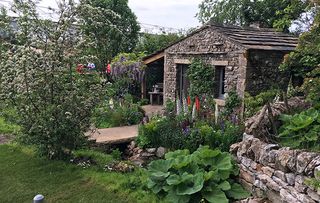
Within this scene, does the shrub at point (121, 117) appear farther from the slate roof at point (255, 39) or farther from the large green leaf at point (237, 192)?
the large green leaf at point (237, 192)

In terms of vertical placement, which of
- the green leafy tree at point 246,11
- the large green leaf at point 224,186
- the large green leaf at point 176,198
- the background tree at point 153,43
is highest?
the green leafy tree at point 246,11

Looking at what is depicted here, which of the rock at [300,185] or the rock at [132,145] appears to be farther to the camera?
the rock at [132,145]

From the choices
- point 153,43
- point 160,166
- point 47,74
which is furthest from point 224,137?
point 153,43

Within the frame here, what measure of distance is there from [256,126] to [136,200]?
2223 mm

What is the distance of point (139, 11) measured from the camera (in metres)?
18.4

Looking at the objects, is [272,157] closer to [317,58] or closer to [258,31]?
[317,58]

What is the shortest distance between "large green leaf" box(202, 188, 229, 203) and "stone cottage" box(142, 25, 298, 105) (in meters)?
4.65

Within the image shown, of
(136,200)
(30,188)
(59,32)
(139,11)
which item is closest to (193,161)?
(136,200)

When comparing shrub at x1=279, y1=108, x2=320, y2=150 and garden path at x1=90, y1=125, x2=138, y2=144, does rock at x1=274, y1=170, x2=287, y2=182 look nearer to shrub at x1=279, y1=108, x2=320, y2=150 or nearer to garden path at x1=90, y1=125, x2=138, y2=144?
shrub at x1=279, y1=108, x2=320, y2=150

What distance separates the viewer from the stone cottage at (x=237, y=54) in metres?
8.59

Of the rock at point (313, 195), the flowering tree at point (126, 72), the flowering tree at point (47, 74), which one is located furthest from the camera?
the flowering tree at point (126, 72)

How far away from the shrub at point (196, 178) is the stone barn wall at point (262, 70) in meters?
4.15

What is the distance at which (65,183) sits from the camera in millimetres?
5305

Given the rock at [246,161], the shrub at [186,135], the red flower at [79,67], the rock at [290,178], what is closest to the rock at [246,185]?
the rock at [246,161]
